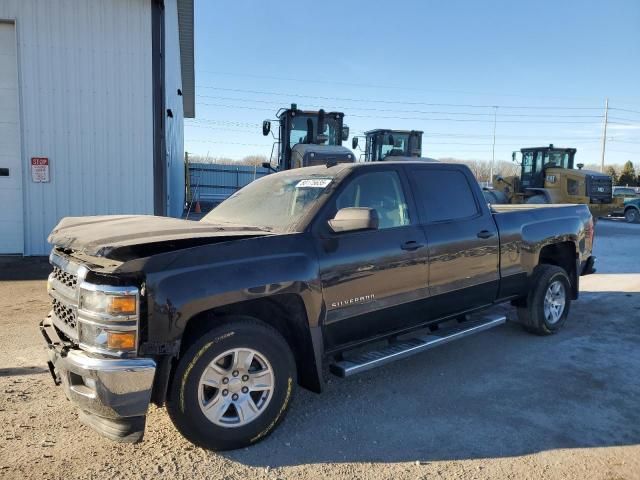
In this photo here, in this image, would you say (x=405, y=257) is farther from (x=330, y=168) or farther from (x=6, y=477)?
(x=6, y=477)

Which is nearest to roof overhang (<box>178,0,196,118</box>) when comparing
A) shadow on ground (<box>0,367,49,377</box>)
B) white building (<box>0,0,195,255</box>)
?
white building (<box>0,0,195,255</box>)

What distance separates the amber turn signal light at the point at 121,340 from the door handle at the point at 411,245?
7.50 feet

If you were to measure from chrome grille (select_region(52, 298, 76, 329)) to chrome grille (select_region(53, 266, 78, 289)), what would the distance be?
15 centimetres

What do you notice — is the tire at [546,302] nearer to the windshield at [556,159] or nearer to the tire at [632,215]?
the windshield at [556,159]

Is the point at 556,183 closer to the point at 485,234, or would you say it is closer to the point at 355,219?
the point at 485,234

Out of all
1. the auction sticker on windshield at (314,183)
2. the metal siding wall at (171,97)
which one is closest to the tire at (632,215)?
the metal siding wall at (171,97)

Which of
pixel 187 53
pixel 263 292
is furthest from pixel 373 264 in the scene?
pixel 187 53

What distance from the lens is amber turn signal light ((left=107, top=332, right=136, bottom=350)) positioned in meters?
2.98

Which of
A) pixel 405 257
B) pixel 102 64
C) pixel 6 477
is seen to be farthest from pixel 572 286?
pixel 102 64

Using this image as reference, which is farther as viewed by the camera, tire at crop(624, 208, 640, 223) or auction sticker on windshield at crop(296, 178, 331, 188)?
tire at crop(624, 208, 640, 223)

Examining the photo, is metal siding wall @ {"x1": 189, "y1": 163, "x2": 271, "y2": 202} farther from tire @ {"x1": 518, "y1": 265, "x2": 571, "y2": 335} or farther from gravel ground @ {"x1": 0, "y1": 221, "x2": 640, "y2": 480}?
gravel ground @ {"x1": 0, "y1": 221, "x2": 640, "y2": 480}

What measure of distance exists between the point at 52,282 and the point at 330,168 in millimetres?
2386

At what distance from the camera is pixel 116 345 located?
3.00 metres

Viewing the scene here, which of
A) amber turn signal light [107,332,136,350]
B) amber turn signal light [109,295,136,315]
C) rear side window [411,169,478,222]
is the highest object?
rear side window [411,169,478,222]
